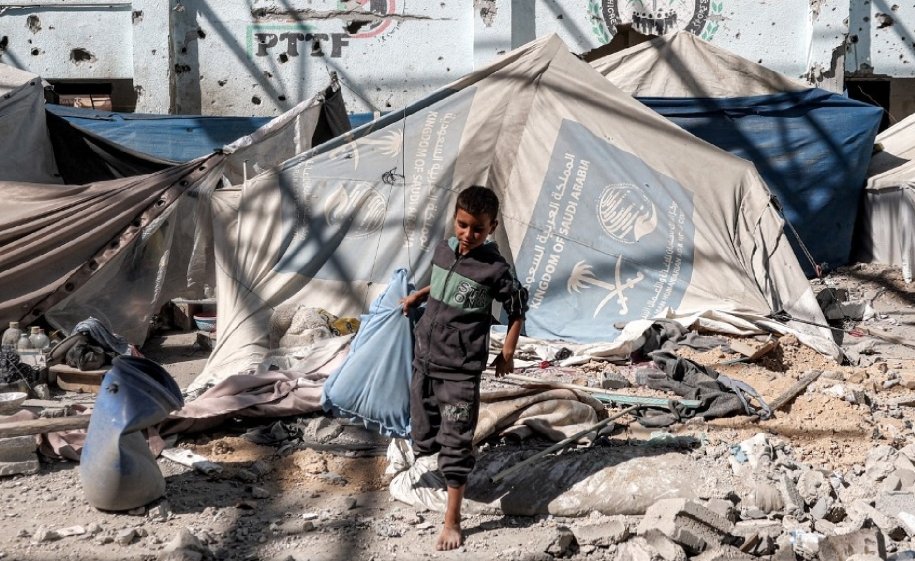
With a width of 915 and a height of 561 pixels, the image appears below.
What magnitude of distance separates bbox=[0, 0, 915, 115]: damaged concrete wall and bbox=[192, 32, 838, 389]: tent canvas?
4.62 m

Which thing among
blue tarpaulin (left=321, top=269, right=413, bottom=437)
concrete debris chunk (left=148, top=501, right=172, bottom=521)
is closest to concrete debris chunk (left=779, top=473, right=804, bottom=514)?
blue tarpaulin (left=321, top=269, right=413, bottom=437)

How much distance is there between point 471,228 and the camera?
3.40 metres

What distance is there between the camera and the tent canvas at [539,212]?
6.32 m

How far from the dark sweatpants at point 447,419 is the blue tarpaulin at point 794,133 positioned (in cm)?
608

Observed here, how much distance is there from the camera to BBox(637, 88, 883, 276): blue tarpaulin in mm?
9039

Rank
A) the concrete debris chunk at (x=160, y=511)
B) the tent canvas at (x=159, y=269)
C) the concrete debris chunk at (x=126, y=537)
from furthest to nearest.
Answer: the tent canvas at (x=159, y=269) < the concrete debris chunk at (x=160, y=511) < the concrete debris chunk at (x=126, y=537)

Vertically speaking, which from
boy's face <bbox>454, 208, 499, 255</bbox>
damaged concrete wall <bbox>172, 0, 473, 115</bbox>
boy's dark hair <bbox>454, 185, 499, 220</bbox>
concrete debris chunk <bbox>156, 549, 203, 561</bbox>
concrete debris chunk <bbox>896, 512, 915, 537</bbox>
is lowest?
concrete debris chunk <bbox>896, 512, 915, 537</bbox>

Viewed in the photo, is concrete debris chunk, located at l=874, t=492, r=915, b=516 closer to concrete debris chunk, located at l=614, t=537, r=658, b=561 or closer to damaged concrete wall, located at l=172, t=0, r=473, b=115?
concrete debris chunk, located at l=614, t=537, r=658, b=561

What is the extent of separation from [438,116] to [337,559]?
12.6ft

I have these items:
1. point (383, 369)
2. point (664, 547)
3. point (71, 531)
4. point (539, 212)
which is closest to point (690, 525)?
point (664, 547)

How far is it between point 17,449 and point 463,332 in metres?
1.92

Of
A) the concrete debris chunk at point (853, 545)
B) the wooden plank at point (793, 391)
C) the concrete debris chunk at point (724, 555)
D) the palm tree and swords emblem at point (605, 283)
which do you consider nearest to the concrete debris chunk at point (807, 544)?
the concrete debris chunk at point (853, 545)

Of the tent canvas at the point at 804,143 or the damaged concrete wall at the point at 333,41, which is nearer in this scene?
the tent canvas at the point at 804,143

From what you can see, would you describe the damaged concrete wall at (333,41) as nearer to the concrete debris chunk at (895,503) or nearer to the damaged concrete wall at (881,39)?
the damaged concrete wall at (881,39)
